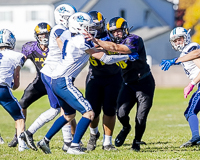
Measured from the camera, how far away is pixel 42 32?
7320 mm

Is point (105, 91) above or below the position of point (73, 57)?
below

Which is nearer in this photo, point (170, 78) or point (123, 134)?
point (123, 134)

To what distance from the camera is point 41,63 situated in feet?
25.3

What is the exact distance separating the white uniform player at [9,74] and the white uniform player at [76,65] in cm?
92

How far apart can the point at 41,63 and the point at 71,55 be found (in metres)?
1.95

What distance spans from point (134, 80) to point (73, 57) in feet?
4.12

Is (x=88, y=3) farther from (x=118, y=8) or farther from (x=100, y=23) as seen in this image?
(x=100, y=23)

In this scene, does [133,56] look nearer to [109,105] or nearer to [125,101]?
[125,101]

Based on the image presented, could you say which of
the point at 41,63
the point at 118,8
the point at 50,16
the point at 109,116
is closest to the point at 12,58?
the point at 41,63

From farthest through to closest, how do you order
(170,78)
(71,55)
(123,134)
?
(170,78) < (123,134) < (71,55)

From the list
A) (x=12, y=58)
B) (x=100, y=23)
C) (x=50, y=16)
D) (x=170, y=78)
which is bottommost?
(x=170, y=78)

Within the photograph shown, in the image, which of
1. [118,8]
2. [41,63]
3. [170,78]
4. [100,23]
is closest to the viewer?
[100,23]

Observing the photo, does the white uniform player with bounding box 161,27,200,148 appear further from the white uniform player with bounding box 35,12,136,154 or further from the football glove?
the white uniform player with bounding box 35,12,136,154

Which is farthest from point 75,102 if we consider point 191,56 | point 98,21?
point 191,56
